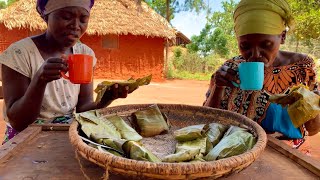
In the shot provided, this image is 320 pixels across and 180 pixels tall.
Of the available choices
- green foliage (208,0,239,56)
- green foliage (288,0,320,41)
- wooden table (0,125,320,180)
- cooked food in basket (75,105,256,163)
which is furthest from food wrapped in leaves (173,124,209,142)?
green foliage (208,0,239,56)

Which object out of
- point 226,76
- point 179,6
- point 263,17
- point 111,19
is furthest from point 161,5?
point 226,76

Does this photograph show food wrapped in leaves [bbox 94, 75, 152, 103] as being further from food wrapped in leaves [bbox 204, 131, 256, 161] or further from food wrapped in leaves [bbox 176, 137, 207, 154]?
food wrapped in leaves [bbox 204, 131, 256, 161]

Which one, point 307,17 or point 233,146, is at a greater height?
point 307,17

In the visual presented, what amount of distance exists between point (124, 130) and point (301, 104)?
2.45 feet

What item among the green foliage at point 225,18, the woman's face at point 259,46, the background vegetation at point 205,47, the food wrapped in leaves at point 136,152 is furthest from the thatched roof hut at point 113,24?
the green foliage at point 225,18

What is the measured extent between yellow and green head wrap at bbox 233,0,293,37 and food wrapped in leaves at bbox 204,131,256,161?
71 centimetres

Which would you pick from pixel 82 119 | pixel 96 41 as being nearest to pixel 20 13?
pixel 96 41

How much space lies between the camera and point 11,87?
1.60 m

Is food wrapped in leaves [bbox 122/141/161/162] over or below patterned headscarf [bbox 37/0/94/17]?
below

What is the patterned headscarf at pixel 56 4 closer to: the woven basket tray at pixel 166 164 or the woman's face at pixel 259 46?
the woven basket tray at pixel 166 164

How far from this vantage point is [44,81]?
53.7 inches

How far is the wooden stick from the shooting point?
1.06 metres

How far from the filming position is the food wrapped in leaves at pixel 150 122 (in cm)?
141

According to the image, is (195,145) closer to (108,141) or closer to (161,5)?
(108,141)
